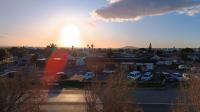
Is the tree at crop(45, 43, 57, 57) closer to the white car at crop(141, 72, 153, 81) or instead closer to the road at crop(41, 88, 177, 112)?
the white car at crop(141, 72, 153, 81)

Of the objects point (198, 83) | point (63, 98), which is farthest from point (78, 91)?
point (198, 83)

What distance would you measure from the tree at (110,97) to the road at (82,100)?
6.94 m

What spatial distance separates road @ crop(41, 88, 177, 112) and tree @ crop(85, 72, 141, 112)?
22.8 ft

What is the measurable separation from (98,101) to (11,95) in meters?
4.73

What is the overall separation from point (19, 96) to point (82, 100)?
1479 centimetres

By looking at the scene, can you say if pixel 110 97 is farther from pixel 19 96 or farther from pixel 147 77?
pixel 147 77

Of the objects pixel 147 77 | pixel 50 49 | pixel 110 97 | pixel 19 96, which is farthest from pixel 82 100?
pixel 50 49

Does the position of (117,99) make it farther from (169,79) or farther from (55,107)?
(169,79)

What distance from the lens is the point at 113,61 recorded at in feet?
228

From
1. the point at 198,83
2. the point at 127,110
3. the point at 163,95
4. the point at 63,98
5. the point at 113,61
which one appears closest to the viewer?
the point at 198,83

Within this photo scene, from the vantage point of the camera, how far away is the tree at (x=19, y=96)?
720 inches

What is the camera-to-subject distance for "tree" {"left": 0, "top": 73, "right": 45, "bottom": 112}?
18.3 m

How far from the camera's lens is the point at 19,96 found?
19.0m

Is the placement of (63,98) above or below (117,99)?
below
